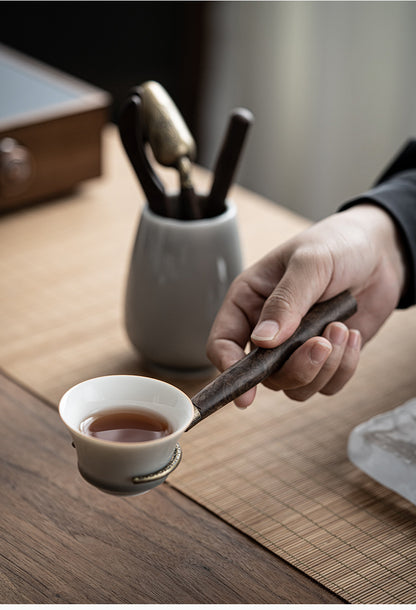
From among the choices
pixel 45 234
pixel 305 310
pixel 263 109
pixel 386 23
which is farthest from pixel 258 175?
pixel 305 310

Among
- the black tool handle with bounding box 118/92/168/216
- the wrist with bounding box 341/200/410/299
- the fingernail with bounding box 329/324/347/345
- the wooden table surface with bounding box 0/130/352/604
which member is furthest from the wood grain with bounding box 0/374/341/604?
the wrist with bounding box 341/200/410/299

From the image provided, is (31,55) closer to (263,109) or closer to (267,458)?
(263,109)

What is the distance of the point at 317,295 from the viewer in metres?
0.93

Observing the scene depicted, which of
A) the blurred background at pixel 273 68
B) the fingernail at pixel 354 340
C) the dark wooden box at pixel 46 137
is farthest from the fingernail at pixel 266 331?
the blurred background at pixel 273 68

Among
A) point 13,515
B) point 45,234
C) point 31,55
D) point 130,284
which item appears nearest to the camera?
point 13,515

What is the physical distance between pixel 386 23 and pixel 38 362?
194 centimetres

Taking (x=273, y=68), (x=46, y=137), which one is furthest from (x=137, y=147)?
(x=273, y=68)

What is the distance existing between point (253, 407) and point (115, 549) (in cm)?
31

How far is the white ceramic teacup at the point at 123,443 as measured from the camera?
26.3 inches

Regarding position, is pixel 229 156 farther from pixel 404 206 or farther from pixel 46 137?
pixel 46 137

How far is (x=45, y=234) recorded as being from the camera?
1.44 meters

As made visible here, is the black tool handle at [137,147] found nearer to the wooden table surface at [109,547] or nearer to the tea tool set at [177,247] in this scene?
the tea tool set at [177,247]

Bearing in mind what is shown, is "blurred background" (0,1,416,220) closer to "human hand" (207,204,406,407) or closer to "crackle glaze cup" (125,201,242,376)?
"human hand" (207,204,406,407)

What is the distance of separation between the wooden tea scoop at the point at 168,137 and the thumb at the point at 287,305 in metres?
0.19
